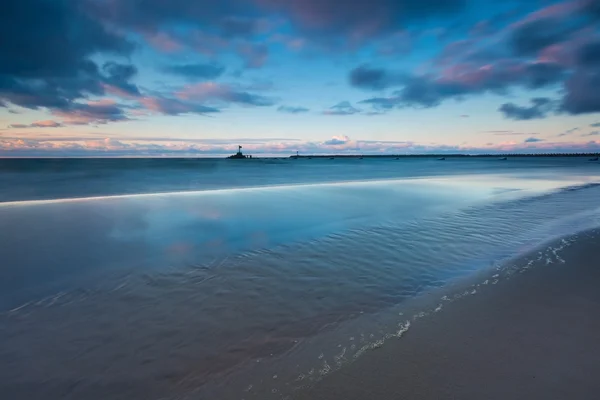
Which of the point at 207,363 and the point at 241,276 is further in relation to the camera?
the point at 241,276

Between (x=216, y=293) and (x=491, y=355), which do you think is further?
(x=216, y=293)

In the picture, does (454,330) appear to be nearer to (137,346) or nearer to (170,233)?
(137,346)

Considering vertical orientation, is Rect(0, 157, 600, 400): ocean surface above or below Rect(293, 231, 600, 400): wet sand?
below

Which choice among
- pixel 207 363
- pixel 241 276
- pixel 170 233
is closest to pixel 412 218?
pixel 241 276

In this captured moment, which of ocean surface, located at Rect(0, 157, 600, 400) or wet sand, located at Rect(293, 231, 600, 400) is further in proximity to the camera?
ocean surface, located at Rect(0, 157, 600, 400)

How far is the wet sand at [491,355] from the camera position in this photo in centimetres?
275

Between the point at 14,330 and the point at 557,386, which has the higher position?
the point at 557,386

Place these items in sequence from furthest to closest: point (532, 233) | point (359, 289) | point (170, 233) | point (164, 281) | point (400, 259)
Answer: point (170, 233)
point (532, 233)
point (400, 259)
point (164, 281)
point (359, 289)

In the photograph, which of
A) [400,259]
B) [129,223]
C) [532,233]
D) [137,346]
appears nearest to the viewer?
[137,346]

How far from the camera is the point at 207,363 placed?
325 cm

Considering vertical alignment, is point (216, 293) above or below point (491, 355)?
below

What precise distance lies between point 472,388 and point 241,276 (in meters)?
3.95

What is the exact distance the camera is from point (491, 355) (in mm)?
3193

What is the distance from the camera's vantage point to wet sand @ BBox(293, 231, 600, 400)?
2754 mm
